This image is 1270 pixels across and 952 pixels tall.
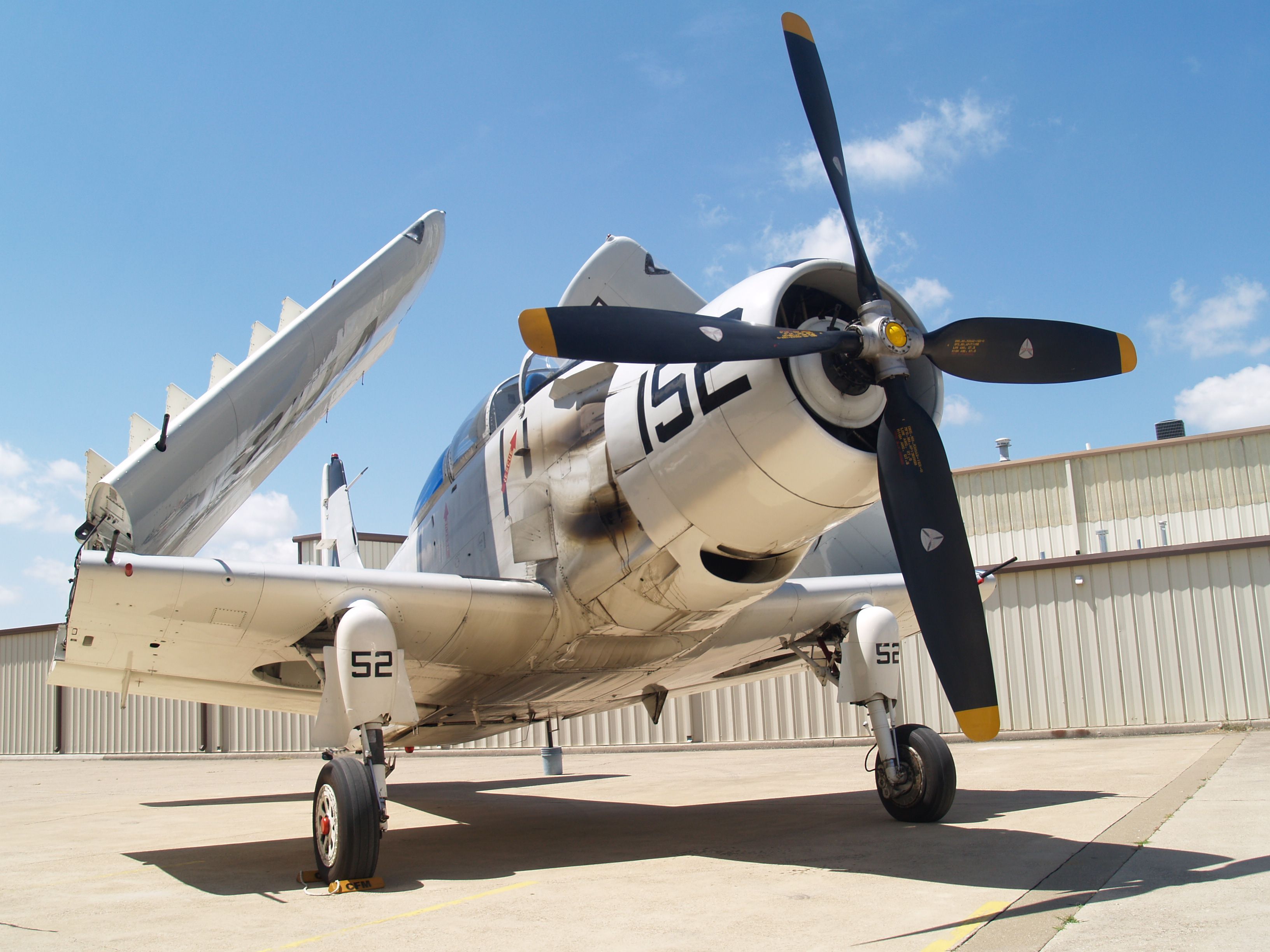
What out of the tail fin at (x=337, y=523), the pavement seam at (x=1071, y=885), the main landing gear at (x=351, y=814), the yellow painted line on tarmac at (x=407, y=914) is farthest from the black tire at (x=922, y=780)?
the tail fin at (x=337, y=523)

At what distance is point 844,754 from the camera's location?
1777cm

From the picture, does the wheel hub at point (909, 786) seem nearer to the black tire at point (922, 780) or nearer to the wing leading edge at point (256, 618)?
the black tire at point (922, 780)

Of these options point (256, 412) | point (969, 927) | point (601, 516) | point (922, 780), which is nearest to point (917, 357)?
point (601, 516)

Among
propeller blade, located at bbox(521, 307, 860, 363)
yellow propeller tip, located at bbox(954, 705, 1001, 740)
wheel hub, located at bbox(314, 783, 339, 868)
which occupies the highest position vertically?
propeller blade, located at bbox(521, 307, 860, 363)

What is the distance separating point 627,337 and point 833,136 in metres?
2.31

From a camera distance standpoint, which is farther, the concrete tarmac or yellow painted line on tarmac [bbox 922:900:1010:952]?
the concrete tarmac

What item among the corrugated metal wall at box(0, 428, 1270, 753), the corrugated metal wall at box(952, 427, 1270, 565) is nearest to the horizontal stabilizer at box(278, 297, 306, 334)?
the corrugated metal wall at box(0, 428, 1270, 753)

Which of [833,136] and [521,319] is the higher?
[833,136]

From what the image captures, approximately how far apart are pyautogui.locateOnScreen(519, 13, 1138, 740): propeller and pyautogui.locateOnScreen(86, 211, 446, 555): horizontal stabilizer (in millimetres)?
2423

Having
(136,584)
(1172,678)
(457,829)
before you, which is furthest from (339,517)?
(1172,678)

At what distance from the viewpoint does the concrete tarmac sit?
4.04 metres

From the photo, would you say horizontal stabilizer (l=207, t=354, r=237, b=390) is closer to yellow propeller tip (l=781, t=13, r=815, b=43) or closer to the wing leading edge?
the wing leading edge

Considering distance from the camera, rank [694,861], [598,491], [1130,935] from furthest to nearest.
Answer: [598,491] → [694,861] → [1130,935]

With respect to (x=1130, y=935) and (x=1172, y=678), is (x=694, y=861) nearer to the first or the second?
(x=1130, y=935)
